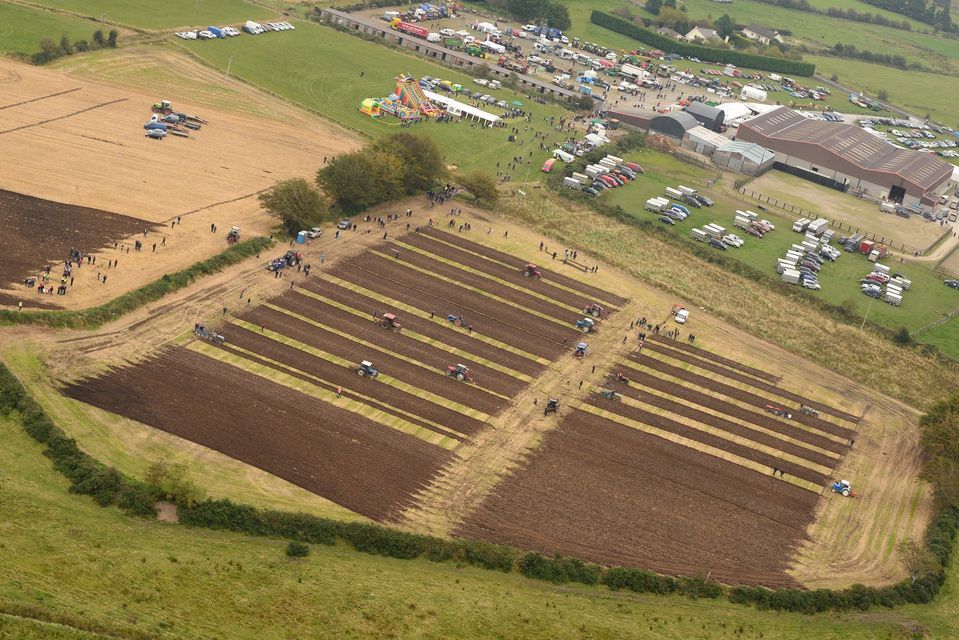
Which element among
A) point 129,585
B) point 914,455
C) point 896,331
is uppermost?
point 896,331

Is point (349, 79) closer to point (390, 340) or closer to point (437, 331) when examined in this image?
point (437, 331)

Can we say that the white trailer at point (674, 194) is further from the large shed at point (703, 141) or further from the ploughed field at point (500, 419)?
the ploughed field at point (500, 419)

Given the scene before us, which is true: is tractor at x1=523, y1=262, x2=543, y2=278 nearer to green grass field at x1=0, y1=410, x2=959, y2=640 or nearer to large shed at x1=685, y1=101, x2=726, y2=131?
green grass field at x1=0, y1=410, x2=959, y2=640

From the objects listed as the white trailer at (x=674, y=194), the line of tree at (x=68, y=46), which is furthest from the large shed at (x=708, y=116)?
the line of tree at (x=68, y=46)

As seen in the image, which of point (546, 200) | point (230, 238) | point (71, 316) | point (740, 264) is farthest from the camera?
point (546, 200)

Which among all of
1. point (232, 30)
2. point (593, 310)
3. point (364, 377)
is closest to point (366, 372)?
point (364, 377)

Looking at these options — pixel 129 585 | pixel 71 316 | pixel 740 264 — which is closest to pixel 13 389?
pixel 71 316

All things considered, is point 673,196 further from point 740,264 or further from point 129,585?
point 129,585

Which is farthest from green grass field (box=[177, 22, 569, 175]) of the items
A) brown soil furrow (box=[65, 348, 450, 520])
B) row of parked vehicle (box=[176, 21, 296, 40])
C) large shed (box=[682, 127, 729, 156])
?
brown soil furrow (box=[65, 348, 450, 520])
